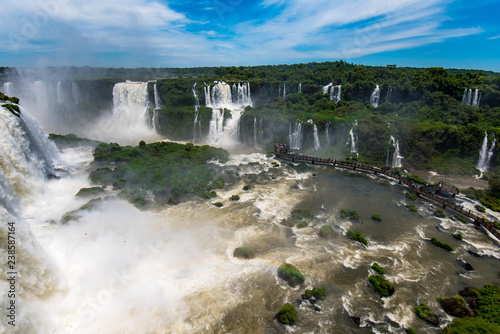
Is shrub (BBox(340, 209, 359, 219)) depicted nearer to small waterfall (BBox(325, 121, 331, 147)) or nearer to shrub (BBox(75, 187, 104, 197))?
small waterfall (BBox(325, 121, 331, 147))

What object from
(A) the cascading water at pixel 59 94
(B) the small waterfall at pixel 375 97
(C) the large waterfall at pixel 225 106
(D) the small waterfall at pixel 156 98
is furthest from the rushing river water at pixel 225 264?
(A) the cascading water at pixel 59 94

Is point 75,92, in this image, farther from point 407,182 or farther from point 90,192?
point 407,182

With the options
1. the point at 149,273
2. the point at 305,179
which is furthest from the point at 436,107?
the point at 149,273

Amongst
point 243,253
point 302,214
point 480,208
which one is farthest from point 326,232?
point 480,208

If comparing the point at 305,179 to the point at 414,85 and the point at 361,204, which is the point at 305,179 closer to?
the point at 361,204

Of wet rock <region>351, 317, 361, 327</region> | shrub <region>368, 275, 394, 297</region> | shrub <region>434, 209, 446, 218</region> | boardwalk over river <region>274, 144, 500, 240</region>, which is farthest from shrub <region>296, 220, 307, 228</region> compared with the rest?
boardwalk over river <region>274, 144, 500, 240</region>

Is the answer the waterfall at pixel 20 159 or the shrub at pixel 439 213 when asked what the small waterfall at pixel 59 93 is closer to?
the waterfall at pixel 20 159
